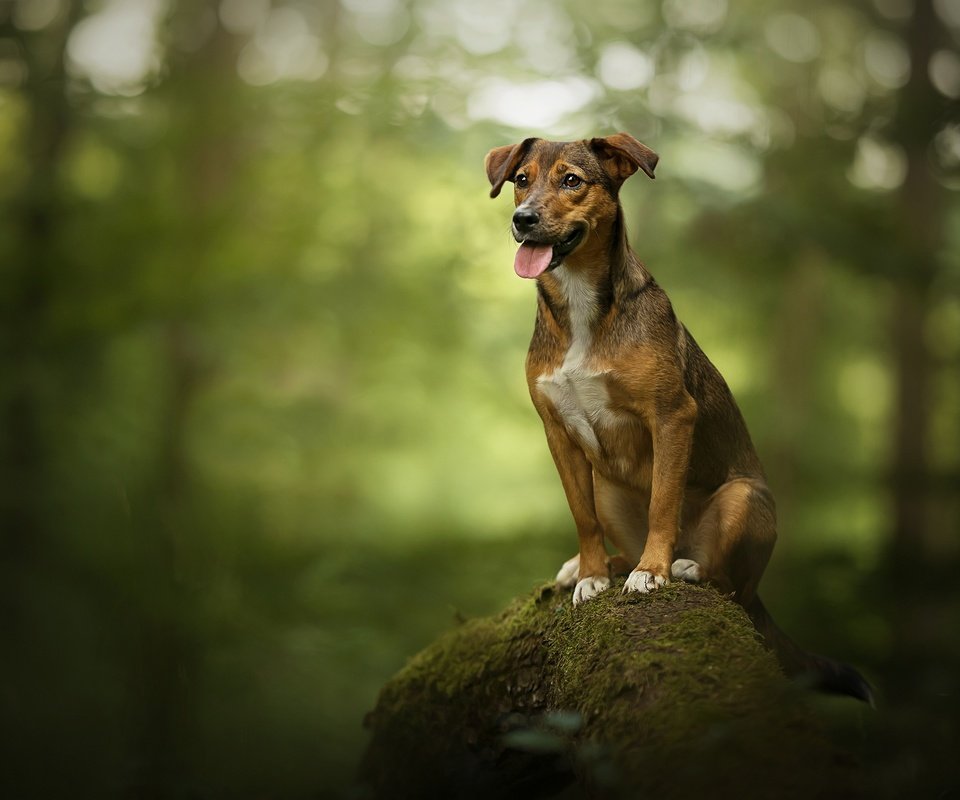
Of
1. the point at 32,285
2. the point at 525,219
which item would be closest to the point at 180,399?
the point at 32,285

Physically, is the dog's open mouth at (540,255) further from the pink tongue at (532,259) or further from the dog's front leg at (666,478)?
the dog's front leg at (666,478)

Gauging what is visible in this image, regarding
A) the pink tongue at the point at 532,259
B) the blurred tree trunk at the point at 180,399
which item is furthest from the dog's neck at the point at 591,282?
the blurred tree trunk at the point at 180,399

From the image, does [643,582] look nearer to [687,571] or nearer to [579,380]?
[687,571]

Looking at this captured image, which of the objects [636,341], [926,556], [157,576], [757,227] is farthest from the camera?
[926,556]

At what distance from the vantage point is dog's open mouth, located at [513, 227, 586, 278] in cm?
356

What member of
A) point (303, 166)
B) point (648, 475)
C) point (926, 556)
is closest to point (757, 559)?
point (648, 475)

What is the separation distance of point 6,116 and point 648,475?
863 centimetres

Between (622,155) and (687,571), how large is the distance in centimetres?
188

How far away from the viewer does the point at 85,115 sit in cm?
820

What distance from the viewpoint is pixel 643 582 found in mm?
3602

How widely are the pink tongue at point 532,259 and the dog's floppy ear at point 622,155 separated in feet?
1.68

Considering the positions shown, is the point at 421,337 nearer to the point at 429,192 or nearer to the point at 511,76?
the point at 429,192

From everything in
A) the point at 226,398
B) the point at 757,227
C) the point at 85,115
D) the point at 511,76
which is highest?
the point at 511,76

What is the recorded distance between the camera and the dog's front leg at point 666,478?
3.70m
